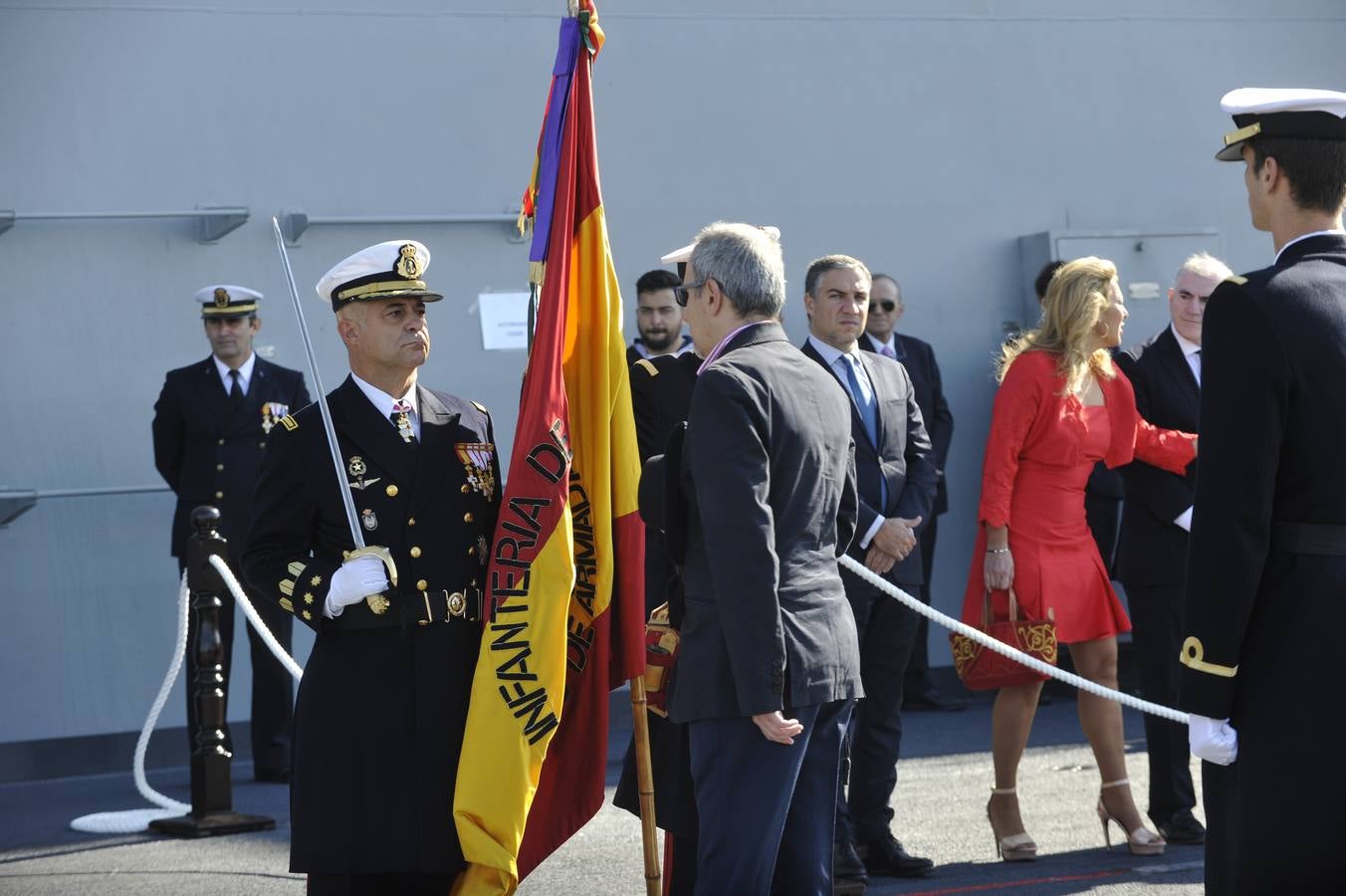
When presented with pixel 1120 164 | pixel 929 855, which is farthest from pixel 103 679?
pixel 1120 164

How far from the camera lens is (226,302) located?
320 inches

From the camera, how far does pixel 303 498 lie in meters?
3.99

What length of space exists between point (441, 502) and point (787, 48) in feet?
20.6

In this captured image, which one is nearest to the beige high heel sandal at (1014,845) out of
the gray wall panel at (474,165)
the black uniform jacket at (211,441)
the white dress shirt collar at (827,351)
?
the white dress shirt collar at (827,351)

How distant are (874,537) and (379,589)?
2.30 m

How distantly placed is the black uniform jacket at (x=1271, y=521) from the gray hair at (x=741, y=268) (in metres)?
1.14

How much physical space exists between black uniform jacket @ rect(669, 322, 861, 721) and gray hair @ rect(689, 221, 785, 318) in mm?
67

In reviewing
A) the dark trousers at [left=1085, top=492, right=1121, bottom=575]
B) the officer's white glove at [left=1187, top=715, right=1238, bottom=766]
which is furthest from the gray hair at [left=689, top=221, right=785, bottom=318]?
the dark trousers at [left=1085, top=492, right=1121, bottom=575]

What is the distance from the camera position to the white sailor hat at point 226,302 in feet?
26.7

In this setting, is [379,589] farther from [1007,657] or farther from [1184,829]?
[1184,829]

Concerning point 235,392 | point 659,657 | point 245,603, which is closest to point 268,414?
point 235,392

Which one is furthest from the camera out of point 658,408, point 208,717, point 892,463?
point 208,717

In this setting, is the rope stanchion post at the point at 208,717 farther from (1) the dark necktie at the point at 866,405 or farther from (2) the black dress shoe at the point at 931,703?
(2) the black dress shoe at the point at 931,703

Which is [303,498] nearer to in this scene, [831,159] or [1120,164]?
[831,159]
